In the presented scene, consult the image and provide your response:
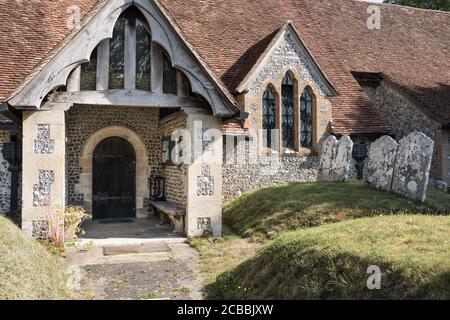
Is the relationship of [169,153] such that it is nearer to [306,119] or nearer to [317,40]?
[306,119]

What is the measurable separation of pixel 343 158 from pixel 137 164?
6.17 meters

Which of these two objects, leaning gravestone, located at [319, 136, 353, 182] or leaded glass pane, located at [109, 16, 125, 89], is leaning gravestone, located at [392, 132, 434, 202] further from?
leaded glass pane, located at [109, 16, 125, 89]

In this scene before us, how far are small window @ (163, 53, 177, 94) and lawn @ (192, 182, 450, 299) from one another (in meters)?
3.49

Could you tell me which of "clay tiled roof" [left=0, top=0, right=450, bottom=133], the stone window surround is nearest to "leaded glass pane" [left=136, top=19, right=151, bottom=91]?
"clay tiled roof" [left=0, top=0, right=450, bottom=133]

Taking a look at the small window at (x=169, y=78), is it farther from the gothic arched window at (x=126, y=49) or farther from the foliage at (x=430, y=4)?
the foliage at (x=430, y=4)

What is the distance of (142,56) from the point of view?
9.35 meters

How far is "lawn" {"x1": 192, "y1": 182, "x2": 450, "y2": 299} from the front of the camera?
178 inches

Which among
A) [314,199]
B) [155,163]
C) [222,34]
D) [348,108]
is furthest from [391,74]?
[155,163]

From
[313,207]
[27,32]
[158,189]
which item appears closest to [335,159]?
[313,207]

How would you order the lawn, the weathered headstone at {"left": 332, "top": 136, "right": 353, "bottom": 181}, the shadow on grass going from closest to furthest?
1. the shadow on grass
2. the lawn
3. the weathered headstone at {"left": 332, "top": 136, "right": 353, "bottom": 181}

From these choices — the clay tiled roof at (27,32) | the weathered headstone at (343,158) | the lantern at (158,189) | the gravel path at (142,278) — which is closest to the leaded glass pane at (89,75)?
the clay tiled roof at (27,32)

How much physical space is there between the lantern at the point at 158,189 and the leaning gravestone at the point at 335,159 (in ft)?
16.2

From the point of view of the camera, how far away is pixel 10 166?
1015 cm

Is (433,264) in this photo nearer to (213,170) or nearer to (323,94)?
(213,170)
